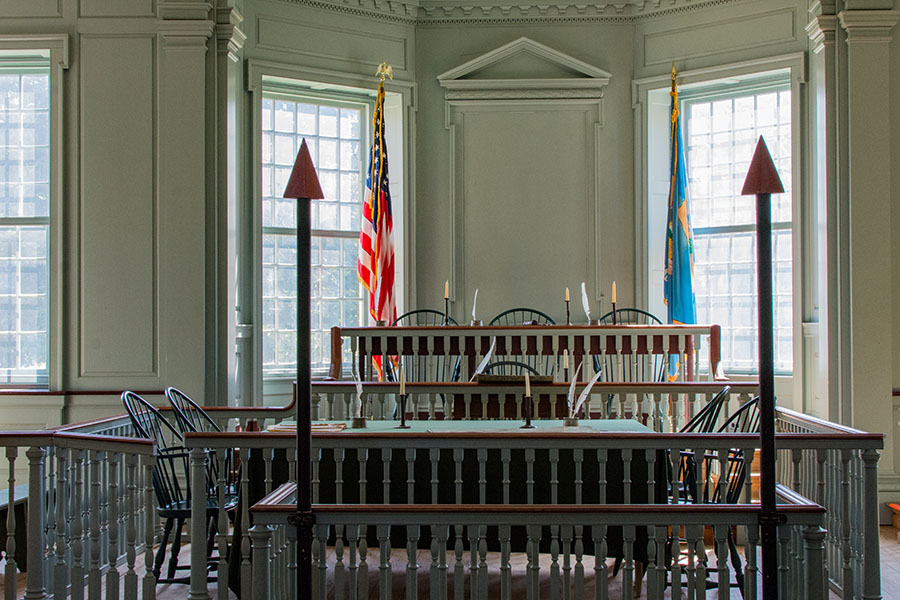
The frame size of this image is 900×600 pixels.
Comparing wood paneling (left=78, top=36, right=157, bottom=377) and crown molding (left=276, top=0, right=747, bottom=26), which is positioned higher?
crown molding (left=276, top=0, right=747, bottom=26)

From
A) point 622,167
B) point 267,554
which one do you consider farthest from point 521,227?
point 267,554

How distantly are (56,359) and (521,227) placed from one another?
405 centimetres

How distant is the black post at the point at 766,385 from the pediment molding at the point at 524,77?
565cm

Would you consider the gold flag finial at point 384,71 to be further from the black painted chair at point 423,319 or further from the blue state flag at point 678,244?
the blue state flag at point 678,244

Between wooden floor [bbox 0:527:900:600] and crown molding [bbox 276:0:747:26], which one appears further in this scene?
crown molding [bbox 276:0:747:26]

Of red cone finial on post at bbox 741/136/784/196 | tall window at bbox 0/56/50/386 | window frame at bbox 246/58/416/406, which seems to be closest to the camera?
red cone finial on post at bbox 741/136/784/196

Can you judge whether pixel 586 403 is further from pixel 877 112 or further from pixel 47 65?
pixel 47 65

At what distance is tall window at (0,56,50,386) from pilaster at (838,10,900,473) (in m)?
5.81

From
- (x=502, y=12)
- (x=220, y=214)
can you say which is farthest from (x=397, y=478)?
(x=502, y=12)

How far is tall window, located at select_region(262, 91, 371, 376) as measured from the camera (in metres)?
7.43

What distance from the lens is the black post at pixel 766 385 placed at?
2.37 m

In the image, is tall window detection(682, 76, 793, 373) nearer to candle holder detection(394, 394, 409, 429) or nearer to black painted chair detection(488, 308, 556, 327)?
black painted chair detection(488, 308, 556, 327)

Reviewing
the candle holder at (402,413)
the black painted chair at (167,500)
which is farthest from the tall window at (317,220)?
the candle holder at (402,413)

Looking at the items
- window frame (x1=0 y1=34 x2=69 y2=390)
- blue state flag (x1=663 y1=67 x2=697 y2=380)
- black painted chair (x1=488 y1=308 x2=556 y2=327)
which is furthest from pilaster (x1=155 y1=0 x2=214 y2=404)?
blue state flag (x1=663 y1=67 x2=697 y2=380)
